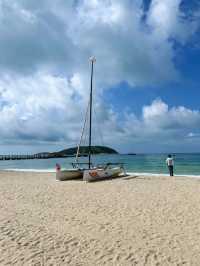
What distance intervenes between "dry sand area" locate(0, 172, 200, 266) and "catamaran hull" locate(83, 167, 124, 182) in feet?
22.7

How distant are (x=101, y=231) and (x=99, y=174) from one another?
41.0ft

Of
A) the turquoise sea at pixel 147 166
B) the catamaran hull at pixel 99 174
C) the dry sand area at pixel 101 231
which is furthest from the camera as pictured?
the turquoise sea at pixel 147 166

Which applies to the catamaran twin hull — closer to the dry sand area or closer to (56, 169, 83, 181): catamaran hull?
(56, 169, 83, 181): catamaran hull

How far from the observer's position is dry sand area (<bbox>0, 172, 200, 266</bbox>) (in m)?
5.75

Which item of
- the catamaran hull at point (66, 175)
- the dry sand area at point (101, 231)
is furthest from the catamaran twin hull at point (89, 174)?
the dry sand area at point (101, 231)

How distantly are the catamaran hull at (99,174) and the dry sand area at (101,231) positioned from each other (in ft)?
22.7

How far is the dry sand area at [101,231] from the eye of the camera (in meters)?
5.75

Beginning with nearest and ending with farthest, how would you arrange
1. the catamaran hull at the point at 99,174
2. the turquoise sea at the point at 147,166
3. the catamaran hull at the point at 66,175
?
the catamaran hull at the point at 99,174
the catamaran hull at the point at 66,175
the turquoise sea at the point at 147,166

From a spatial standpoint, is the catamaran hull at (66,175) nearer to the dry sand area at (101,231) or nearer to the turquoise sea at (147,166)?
the dry sand area at (101,231)

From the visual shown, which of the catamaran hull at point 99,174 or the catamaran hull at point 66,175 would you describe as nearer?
the catamaran hull at point 99,174

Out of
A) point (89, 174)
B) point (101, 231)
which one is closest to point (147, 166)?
point (89, 174)

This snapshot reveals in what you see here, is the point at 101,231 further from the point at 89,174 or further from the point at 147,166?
the point at 147,166

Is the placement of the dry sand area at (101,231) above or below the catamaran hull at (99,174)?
below

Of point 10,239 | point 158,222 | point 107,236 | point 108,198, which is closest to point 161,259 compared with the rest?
point 107,236
